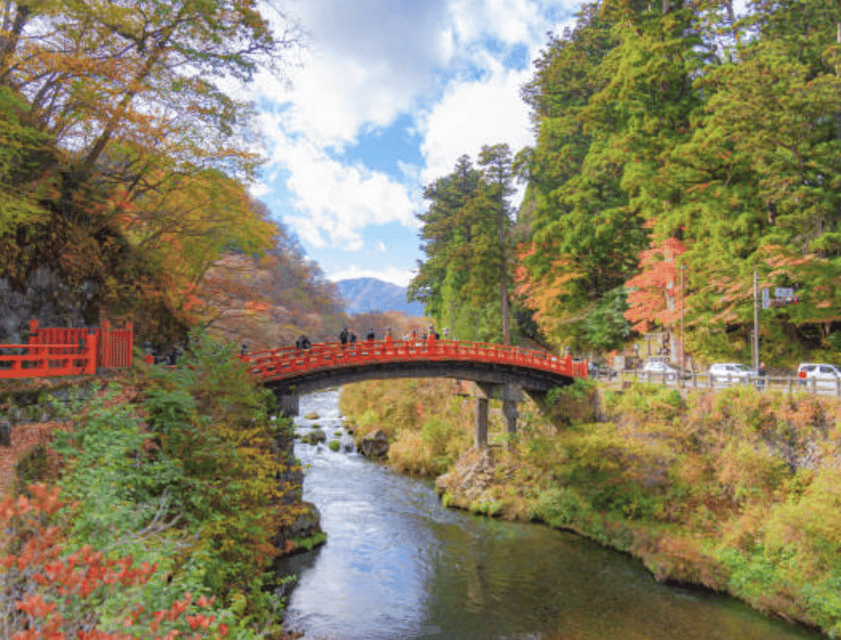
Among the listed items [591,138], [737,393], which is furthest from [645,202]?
[737,393]

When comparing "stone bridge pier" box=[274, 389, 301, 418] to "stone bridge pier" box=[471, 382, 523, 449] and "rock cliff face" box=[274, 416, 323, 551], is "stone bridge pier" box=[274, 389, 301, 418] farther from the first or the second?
"stone bridge pier" box=[471, 382, 523, 449]

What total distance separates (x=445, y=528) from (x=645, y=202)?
21835 mm

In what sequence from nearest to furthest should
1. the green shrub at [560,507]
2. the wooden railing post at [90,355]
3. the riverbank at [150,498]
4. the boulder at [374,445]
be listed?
the riverbank at [150,498], the wooden railing post at [90,355], the green shrub at [560,507], the boulder at [374,445]

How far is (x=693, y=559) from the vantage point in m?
17.6

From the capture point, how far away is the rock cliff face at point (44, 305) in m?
14.9

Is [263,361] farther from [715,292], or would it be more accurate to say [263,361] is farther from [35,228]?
[715,292]

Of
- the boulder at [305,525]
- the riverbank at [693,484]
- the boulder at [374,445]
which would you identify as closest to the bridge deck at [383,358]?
the riverbank at [693,484]

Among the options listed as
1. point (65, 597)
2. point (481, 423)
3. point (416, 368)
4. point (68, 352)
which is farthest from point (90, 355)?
point (481, 423)

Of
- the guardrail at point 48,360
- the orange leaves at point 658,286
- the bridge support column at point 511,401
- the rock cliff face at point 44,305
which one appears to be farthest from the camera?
the orange leaves at point 658,286

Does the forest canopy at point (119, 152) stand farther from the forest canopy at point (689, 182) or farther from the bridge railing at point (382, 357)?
the forest canopy at point (689, 182)

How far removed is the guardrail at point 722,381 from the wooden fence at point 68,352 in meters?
20.7

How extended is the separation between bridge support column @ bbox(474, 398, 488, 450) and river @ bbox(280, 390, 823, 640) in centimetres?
447

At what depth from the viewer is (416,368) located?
25.0 m

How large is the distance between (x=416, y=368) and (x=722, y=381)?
1334 centimetres
